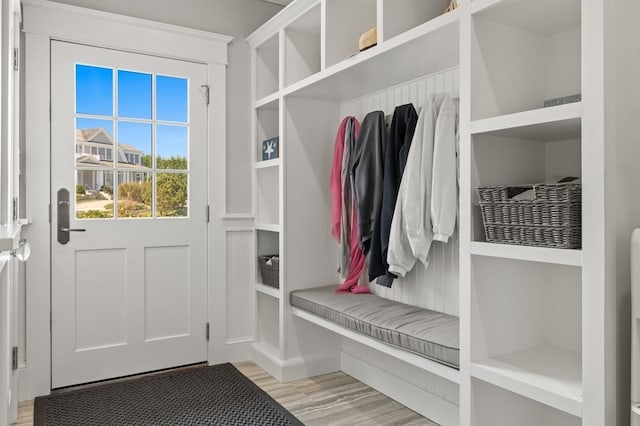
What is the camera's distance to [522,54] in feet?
5.97

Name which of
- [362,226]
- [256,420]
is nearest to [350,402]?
[256,420]

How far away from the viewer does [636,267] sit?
129cm

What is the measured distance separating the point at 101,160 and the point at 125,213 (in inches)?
13.9

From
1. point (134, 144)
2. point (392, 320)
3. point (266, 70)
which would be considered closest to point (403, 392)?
point (392, 320)

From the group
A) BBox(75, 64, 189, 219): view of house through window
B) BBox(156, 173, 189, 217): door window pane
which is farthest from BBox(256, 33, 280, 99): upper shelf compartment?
BBox(156, 173, 189, 217): door window pane

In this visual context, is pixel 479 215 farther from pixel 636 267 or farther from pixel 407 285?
pixel 407 285

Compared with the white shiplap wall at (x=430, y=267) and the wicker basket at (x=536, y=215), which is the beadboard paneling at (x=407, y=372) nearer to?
the white shiplap wall at (x=430, y=267)

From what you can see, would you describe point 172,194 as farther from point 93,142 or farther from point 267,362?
point 267,362

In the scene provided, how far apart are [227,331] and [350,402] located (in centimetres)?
108

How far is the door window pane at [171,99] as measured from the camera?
3.12m

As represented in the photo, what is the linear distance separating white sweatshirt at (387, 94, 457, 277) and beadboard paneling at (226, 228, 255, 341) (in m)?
1.36

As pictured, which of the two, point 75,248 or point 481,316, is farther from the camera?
point 75,248

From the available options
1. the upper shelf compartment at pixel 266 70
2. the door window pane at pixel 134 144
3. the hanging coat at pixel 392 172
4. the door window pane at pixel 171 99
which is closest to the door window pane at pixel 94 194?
the door window pane at pixel 134 144

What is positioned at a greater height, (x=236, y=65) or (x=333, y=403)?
(x=236, y=65)
